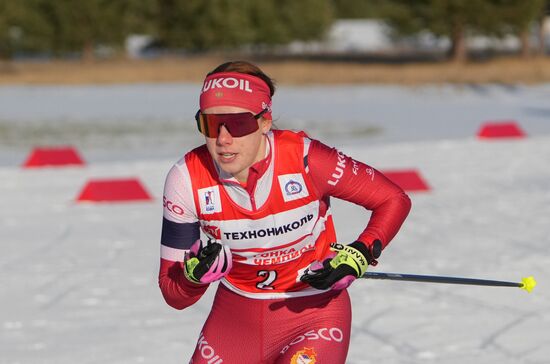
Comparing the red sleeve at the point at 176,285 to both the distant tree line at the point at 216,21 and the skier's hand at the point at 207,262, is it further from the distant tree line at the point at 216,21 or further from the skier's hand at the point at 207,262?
the distant tree line at the point at 216,21

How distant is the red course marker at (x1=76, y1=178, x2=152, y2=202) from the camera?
11.5 meters

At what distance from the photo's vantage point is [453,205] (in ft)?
35.9

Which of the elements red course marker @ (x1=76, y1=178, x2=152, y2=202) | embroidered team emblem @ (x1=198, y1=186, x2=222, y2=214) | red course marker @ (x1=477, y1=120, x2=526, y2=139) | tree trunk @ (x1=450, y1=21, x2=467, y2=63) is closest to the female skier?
embroidered team emblem @ (x1=198, y1=186, x2=222, y2=214)

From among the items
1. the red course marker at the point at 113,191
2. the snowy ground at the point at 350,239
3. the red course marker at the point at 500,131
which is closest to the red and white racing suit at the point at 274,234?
the snowy ground at the point at 350,239

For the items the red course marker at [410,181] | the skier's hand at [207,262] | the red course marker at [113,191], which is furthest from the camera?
the red course marker at [410,181]

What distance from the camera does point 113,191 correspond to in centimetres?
1159

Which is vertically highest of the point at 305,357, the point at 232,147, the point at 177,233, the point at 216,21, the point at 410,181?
the point at 232,147

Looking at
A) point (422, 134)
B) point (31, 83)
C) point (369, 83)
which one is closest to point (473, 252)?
point (422, 134)

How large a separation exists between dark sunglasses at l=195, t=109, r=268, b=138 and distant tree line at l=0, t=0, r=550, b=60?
48.2 metres

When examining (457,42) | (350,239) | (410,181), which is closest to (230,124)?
(350,239)

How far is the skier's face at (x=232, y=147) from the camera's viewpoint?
11.8 feet

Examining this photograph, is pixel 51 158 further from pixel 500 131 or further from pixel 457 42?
pixel 457 42

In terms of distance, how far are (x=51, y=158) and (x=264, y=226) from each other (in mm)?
10876

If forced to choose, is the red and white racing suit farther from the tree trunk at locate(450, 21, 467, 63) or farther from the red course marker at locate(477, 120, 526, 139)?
the tree trunk at locate(450, 21, 467, 63)
